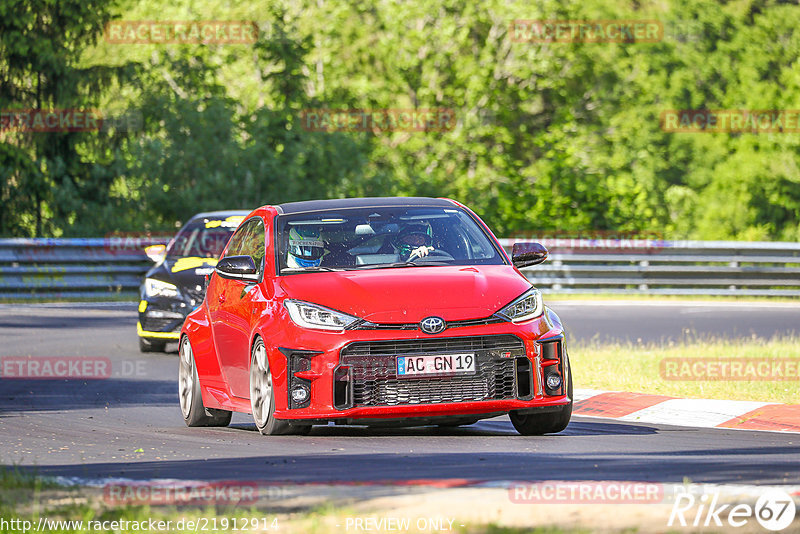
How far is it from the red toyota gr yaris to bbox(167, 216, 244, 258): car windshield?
24.2 feet

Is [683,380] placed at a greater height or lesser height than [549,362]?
lesser

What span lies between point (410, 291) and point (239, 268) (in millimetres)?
1358

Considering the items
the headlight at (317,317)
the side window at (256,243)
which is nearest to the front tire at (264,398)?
the headlight at (317,317)

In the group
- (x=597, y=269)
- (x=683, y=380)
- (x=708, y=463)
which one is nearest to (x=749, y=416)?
(x=683, y=380)

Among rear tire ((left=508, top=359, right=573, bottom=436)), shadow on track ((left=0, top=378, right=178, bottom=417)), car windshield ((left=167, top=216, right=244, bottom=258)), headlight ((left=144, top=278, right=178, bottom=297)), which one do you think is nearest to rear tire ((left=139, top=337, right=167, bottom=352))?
headlight ((left=144, top=278, right=178, bottom=297))

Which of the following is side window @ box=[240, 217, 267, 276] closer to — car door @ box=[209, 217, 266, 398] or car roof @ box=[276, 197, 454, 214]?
car door @ box=[209, 217, 266, 398]

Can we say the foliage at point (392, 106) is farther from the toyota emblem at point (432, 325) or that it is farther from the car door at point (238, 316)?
the toyota emblem at point (432, 325)

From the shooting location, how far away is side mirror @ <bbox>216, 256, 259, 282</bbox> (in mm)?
Answer: 9883

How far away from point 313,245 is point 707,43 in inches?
2186

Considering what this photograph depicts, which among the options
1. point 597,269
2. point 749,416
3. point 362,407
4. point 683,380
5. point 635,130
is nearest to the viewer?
point 362,407

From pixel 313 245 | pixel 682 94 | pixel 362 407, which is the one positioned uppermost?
pixel 313 245

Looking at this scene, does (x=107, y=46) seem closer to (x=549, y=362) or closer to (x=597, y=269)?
(x=597, y=269)

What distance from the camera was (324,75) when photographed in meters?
45.0

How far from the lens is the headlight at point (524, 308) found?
9156 millimetres
